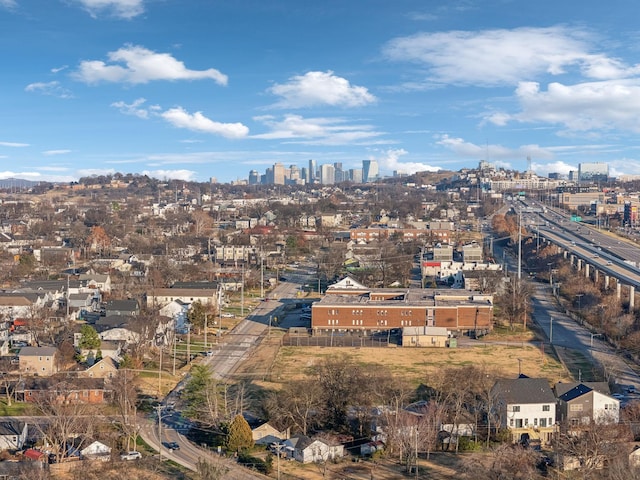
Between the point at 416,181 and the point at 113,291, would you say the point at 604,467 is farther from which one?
the point at 416,181

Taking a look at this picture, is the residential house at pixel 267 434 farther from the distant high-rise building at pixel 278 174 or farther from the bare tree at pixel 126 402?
the distant high-rise building at pixel 278 174

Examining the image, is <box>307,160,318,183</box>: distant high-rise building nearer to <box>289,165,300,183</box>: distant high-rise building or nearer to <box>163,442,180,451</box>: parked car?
<box>289,165,300,183</box>: distant high-rise building

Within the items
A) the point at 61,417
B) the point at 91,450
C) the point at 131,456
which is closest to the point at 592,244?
the point at 131,456

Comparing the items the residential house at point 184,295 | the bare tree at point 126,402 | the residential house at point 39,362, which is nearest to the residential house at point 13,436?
the bare tree at point 126,402

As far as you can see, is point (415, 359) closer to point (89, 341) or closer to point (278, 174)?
point (89, 341)

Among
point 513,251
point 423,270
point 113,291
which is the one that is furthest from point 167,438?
point 513,251
